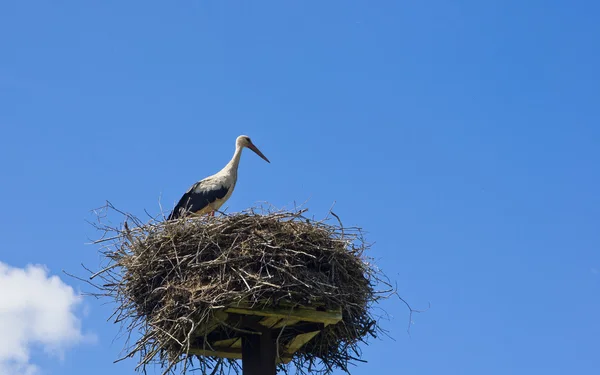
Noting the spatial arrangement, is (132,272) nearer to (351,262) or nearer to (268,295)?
(268,295)

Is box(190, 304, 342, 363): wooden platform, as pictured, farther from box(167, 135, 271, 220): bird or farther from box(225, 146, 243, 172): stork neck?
box(225, 146, 243, 172): stork neck

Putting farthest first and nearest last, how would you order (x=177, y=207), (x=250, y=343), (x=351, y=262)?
(x=177, y=207) → (x=351, y=262) → (x=250, y=343)

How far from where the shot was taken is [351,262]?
334 inches

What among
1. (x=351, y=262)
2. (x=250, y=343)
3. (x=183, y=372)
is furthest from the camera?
(x=351, y=262)

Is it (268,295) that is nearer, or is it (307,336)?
(268,295)

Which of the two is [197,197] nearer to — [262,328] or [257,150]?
[257,150]

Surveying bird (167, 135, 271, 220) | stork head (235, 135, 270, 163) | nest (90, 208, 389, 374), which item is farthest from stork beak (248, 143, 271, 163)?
nest (90, 208, 389, 374)

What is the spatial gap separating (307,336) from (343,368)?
1.63 feet

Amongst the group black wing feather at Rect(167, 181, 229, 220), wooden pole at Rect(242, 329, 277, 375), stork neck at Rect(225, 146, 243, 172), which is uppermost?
stork neck at Rect(225, 146, 243, 172)

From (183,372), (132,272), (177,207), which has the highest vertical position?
(177,207)

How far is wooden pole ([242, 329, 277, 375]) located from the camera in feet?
25.5

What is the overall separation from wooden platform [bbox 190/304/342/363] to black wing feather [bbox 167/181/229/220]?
11.6 ft

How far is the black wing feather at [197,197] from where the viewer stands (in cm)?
1141

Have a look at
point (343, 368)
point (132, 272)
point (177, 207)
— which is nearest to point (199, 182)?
point (177, 207)
